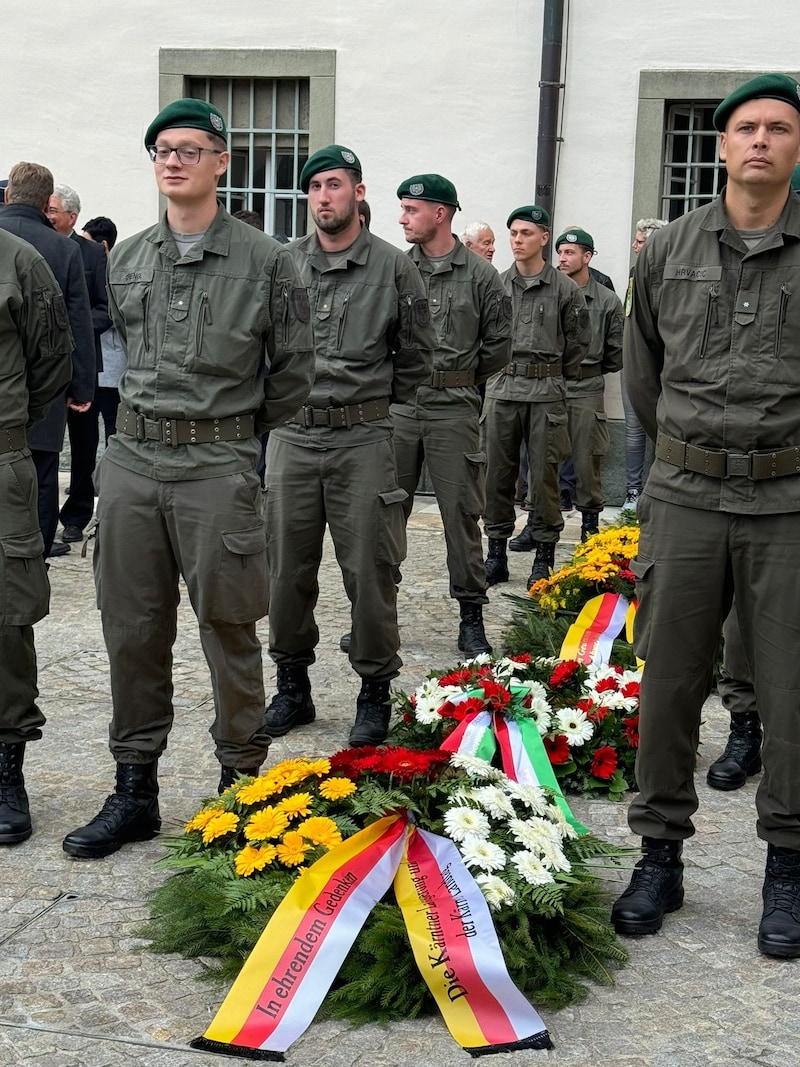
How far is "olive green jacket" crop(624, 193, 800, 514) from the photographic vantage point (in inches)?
157

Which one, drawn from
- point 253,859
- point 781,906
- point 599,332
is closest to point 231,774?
point 253,859

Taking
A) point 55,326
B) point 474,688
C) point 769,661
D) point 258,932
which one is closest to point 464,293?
point 474,688

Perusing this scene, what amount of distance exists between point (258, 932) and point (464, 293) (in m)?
4.48

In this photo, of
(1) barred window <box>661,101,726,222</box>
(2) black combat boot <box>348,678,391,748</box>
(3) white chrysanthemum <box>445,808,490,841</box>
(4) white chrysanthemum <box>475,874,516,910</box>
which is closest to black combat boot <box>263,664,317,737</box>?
(2) black combat boot <box>348,678,391,748</box>

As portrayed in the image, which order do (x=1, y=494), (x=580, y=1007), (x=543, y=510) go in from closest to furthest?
(x=580, y=1007) < (x=1, y=494) < (x=543, y=510)

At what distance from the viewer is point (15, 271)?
4.80m

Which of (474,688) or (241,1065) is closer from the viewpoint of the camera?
(241,1065)

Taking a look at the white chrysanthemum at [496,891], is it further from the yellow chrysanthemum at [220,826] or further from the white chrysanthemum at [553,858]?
the yellow chrysanthemum at [220,826]

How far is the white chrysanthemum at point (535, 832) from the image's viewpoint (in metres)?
4.12

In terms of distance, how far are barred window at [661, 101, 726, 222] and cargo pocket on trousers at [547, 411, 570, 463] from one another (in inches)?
142

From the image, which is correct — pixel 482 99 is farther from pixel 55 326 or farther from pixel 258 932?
pixel 258 932

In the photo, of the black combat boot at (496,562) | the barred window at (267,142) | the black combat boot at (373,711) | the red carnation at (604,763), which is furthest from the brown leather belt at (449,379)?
the barred window at (267,142)

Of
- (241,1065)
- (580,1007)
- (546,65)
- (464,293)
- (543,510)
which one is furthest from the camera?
(546,65)

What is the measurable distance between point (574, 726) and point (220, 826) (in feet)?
5.49
